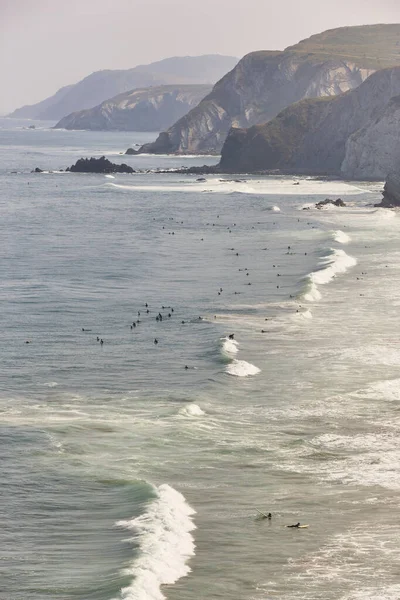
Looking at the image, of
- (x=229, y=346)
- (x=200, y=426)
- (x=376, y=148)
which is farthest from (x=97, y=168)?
(x=200, y=426)

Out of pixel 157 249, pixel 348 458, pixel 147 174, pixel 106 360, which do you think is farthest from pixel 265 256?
pixel 147 174

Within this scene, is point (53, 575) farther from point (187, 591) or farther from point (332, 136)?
point (332, 136)

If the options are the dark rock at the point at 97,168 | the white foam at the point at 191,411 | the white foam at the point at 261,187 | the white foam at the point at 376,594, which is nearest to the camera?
the white foam at the point at 376,594

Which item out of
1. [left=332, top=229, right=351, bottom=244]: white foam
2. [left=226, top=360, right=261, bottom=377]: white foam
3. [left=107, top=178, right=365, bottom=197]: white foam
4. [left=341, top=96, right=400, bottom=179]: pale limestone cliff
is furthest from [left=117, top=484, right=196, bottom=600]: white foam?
[left=341, top=96, right=400, bottom=179]: pale limestone cliff

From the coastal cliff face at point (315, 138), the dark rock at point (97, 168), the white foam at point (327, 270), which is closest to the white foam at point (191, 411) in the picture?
the white foam at point (327, 270)

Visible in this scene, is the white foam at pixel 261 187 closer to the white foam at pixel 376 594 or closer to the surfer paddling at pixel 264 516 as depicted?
the surfer paddling at pixel 264 516
